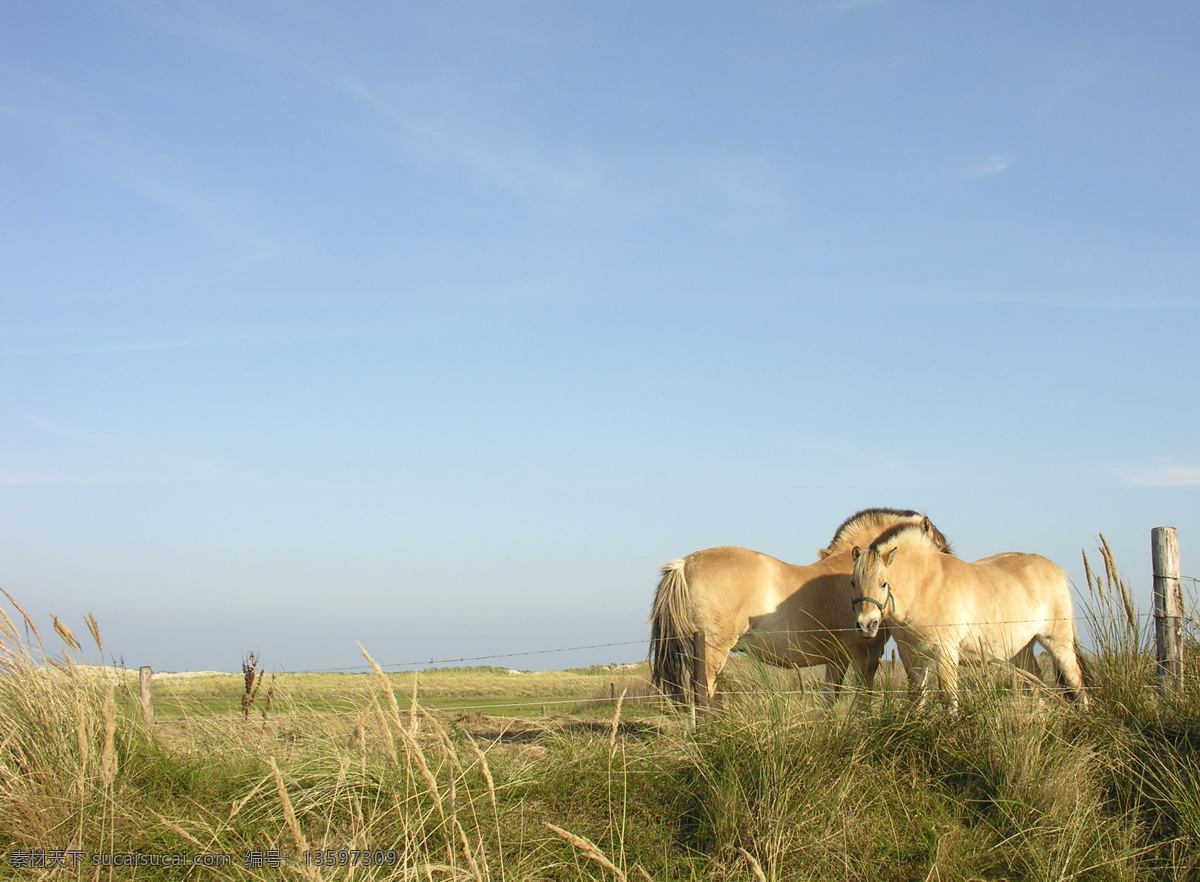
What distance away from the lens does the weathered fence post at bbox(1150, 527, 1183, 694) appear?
525 cm

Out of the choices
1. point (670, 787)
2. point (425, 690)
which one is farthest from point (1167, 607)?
point (425, 690)

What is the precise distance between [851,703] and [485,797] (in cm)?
209

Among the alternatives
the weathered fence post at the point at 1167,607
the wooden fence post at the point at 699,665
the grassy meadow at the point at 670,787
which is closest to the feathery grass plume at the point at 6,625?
the grassy meadow at the point at 670,787

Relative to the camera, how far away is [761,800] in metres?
4.14

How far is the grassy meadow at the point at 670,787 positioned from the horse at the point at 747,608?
2.80m

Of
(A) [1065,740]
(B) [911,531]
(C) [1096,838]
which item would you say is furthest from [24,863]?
(B) [911,531]

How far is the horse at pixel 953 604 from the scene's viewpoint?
6.66m

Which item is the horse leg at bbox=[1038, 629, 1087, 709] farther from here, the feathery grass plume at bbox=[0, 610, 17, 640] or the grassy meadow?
the feathery grass plume at bbox=[0, 610, 17, 640]

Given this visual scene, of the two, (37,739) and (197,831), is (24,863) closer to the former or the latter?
(197,831)

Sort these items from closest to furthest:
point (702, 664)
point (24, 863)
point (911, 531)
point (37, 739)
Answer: point (24, 863) → point (37, 739) → point (702, 664) → point (911, 531)

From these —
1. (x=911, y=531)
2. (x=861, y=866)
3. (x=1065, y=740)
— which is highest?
(x=911, y=531)

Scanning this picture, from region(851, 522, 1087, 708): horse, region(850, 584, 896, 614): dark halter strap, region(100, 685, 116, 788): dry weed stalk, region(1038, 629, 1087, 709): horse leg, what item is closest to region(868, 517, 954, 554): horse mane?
region(851, 522, 1087, 708): horse

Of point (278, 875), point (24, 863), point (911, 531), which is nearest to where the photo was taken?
point (278, 875)

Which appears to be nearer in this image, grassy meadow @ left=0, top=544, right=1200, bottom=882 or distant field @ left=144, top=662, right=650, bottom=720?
grassy meadow @ left=0, top=544, right=1200, bottom=882
